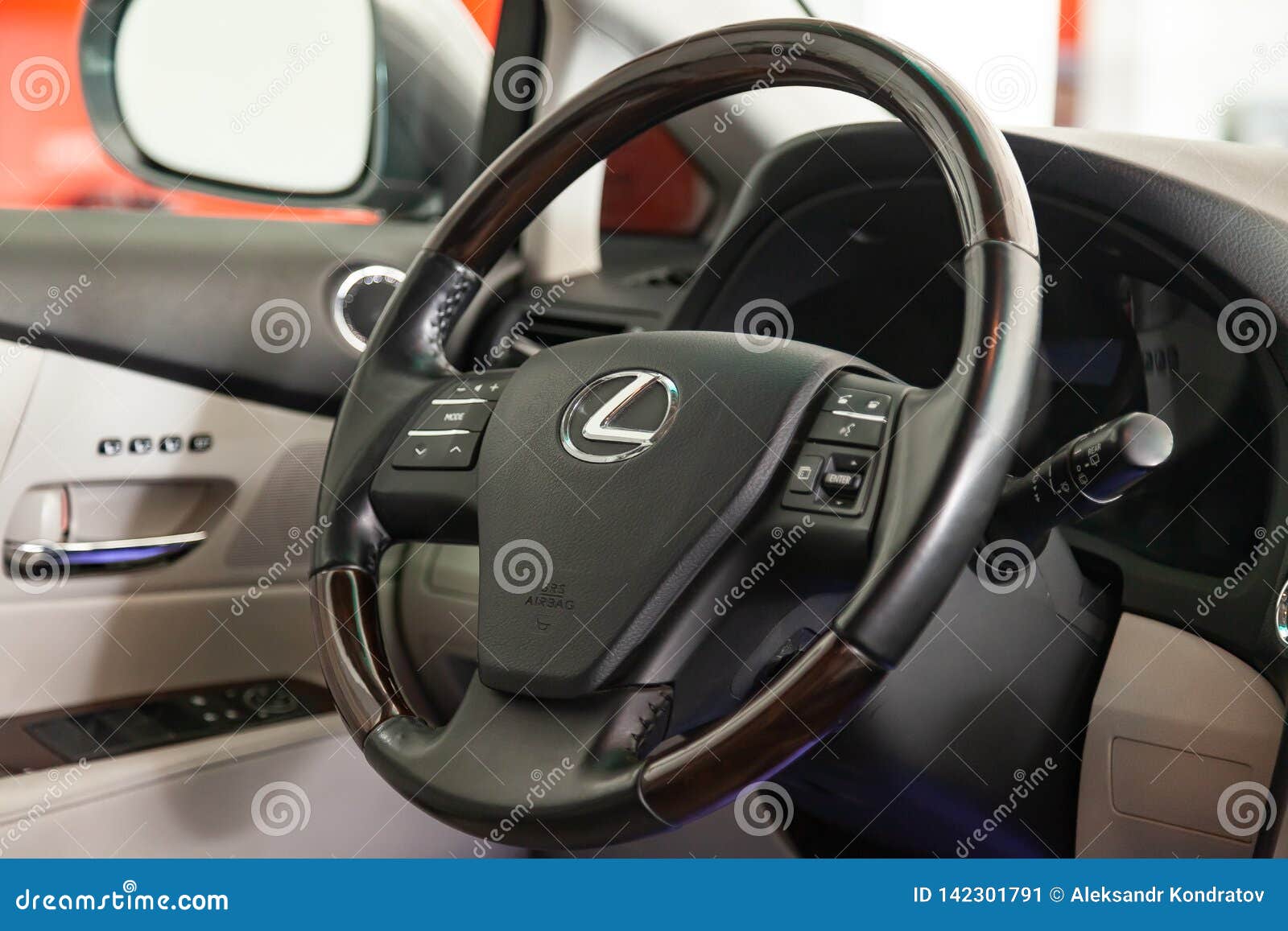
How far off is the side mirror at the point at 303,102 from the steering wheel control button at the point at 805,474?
1.09 meters

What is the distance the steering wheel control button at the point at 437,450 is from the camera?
0.89 metres

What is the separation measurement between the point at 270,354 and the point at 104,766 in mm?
474
